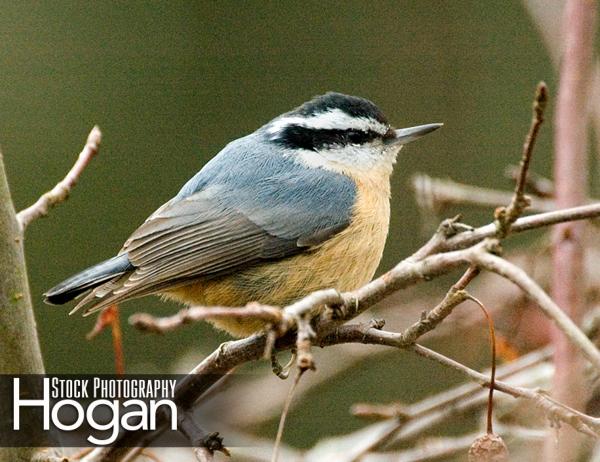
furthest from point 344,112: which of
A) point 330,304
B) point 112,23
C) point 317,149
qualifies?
point 112,23

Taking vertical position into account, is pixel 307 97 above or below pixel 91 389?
above

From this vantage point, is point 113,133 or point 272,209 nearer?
point 272,209

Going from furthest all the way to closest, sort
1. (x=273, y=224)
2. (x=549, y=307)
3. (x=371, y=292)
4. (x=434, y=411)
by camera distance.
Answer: (x=273, y=224) < (x=434, y=411) < (x=371, y=292) < (x=549, y=307)

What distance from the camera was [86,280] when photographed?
8.52ft

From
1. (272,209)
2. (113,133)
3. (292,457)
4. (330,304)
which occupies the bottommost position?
(292,457)

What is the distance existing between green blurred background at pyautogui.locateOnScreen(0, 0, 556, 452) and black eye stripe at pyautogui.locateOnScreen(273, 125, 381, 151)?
7.48ft

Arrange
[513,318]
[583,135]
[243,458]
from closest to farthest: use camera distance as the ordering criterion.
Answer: [583,135] < [243,458] < [513,318]

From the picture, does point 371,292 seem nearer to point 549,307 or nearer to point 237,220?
point 549,307

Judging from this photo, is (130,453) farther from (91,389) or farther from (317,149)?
(317,149)

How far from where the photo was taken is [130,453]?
1.93 meters

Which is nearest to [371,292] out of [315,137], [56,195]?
[56,195]

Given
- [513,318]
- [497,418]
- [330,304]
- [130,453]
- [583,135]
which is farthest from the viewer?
[513,318]

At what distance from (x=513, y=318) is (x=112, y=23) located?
416cm

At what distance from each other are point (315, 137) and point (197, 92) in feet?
10.3
